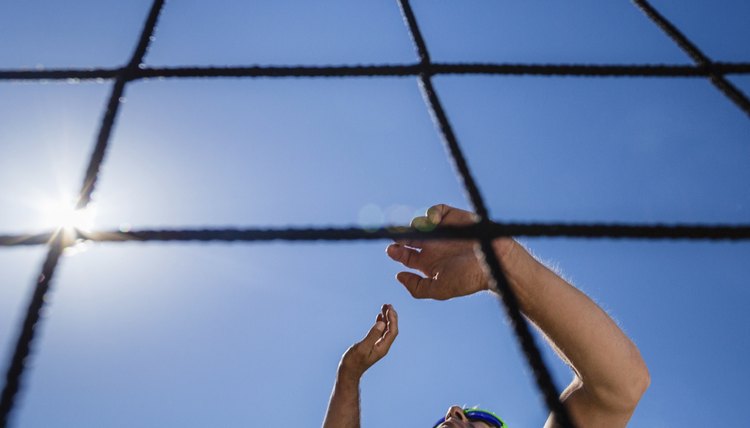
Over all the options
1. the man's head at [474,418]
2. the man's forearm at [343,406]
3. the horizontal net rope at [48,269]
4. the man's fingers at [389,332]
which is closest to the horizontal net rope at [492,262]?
the horizontal net rope at [48,269]

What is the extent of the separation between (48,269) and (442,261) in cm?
104

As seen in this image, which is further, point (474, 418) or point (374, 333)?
point (474, 418)

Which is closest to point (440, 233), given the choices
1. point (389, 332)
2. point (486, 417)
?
point (389, 332)

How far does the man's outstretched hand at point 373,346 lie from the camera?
1831 mm

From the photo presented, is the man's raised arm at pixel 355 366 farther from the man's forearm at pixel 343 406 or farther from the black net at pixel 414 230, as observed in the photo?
the black net at pixel 414 230

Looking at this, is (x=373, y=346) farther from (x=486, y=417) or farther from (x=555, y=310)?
(x=486, y=417)

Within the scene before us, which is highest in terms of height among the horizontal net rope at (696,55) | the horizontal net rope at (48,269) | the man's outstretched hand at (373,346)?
the horizontal net rope at (696,55)

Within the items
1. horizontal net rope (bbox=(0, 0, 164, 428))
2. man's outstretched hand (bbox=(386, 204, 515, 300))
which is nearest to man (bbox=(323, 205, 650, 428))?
man's outstretched hand (bbox=(386, 204, 515, 300))

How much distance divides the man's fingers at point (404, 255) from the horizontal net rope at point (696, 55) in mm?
917

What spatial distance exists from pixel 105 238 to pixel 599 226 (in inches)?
32.6

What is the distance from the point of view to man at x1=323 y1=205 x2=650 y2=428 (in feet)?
4.78

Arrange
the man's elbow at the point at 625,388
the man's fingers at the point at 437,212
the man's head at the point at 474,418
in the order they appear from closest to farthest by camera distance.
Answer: the man's fingers at the point at 437,212 → the man's elbow at the point at 625,388 → the man's head at the point at 474,418

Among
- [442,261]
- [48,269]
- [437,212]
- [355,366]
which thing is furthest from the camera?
[355,366]

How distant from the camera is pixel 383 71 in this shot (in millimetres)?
1296
